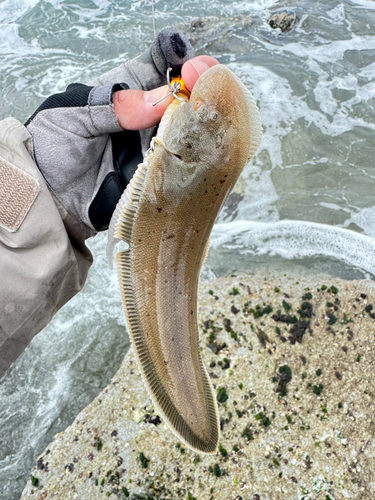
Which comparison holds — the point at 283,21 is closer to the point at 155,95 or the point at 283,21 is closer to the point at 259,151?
the point at 259,151

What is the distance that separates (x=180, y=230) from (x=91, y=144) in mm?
981

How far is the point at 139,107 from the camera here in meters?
2.53

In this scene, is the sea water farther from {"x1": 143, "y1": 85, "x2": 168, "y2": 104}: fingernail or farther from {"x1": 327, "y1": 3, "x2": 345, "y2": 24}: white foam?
{"x1": 143, "y1": 85, "x2": 168, "y2": 104}: fingernail

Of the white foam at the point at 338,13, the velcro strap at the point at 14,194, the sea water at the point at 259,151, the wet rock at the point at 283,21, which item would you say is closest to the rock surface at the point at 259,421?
the sea water at the point at 259,151

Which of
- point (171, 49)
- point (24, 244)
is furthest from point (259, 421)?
point (171, 49)

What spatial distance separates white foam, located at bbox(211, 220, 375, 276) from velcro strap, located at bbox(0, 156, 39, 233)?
3.25m

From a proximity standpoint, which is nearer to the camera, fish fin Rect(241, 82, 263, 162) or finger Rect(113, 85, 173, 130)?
fish fin Rect(241, 82, 263, 162)

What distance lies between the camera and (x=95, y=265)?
5.52 meters

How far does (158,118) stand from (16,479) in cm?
344

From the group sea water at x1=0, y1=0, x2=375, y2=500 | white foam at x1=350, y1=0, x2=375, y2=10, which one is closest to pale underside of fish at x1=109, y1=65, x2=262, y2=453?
sea water at x1=0, y1=0, x2=375, y2=500

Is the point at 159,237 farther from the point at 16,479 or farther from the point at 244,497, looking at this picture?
the point at 16,479

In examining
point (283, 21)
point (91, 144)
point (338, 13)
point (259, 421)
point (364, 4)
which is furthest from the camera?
point (364, 4)

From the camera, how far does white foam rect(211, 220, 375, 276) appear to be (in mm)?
5160

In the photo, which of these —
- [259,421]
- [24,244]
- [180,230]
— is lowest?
[259,421]
